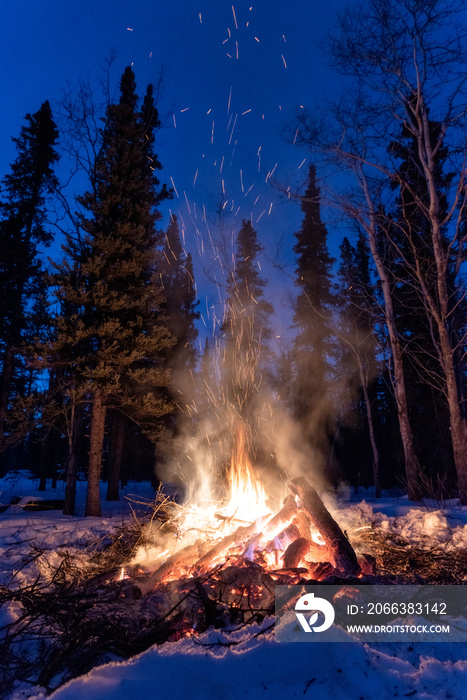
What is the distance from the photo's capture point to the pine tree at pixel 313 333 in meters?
22.6

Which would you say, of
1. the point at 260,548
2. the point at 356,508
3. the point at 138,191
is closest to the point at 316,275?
the point at 138,191

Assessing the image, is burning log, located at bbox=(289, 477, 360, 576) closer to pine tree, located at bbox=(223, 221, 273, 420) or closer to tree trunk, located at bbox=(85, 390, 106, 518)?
tree trunk, located at bbox=(85, 390, 106, 518)

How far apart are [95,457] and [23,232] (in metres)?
11.4

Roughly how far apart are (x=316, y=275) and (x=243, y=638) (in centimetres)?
2178

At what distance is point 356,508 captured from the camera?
24.1 feet

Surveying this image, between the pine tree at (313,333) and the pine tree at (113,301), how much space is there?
12517 mm

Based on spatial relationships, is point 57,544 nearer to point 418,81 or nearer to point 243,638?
point 243,638

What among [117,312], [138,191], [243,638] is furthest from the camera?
[138,191]

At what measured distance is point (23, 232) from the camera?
16.2m

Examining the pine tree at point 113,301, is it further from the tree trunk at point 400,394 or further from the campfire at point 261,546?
the tree trunk at point 400,394

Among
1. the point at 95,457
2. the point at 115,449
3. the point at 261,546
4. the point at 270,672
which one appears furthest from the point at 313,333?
the point at 270,672

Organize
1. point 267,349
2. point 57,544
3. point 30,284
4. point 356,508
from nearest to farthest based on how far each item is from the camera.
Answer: point 57,544 → point 356,508 → point 30,284 → point 267,349

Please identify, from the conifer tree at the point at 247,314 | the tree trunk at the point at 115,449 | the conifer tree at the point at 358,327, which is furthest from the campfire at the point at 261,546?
the conifer tree at the point at 247,314

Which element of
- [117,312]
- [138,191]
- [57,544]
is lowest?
[57,544]
